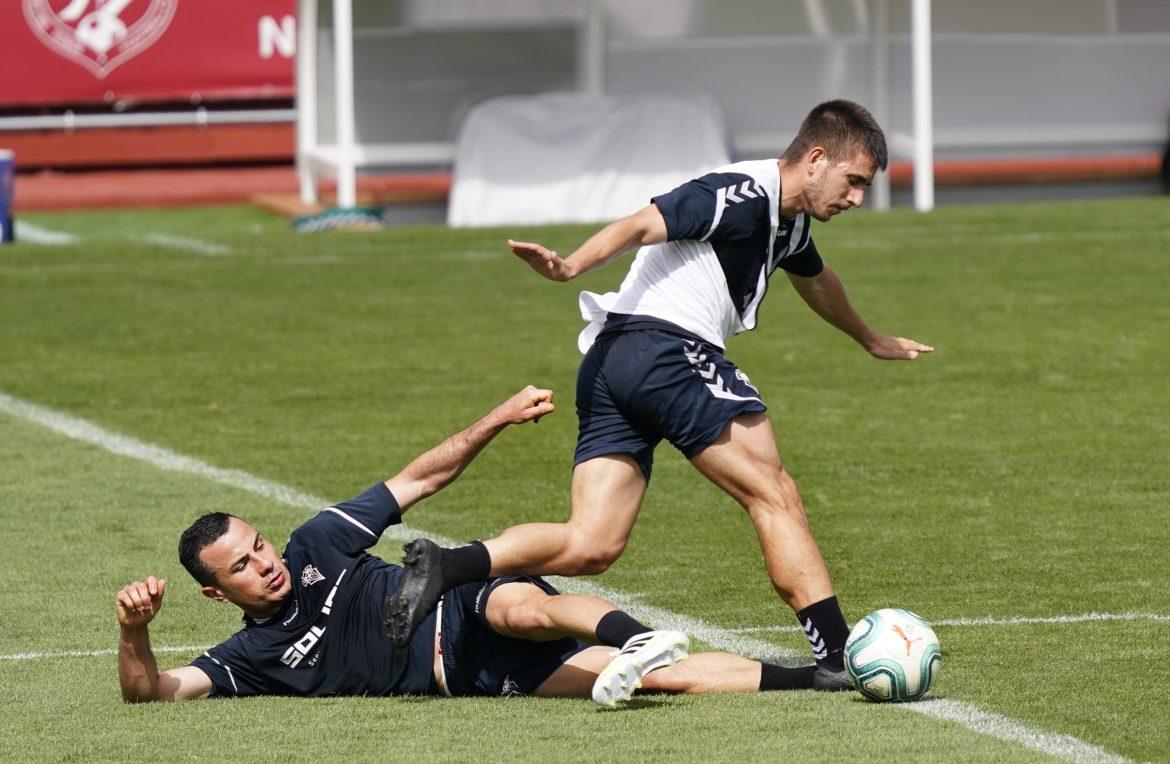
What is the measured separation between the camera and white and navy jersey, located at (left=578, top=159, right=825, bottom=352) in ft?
20.9

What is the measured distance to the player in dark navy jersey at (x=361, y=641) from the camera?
20.7ft

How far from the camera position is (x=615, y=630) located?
6.11 m

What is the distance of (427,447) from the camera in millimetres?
10914

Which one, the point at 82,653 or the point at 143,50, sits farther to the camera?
the point at 143,50

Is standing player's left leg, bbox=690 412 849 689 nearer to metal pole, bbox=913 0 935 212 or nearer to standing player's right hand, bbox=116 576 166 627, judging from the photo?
standing player's right hand, bbox=116 576 166 627

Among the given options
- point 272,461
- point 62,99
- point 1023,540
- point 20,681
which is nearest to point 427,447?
point 272,461

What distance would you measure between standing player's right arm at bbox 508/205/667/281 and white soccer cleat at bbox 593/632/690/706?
1.08m

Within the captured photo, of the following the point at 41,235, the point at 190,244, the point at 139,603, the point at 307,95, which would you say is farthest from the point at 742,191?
the point at 307,95

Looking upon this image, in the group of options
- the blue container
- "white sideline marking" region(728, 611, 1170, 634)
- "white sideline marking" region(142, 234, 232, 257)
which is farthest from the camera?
the blue container

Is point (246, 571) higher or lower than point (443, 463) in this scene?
lower

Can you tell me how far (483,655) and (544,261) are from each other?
1322 mm

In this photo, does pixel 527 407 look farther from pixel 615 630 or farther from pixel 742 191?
pixel 742 191

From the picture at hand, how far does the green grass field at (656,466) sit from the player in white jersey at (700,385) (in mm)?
442

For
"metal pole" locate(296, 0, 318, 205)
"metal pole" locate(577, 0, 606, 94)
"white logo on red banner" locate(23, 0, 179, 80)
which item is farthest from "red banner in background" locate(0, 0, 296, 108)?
"metal pole" locate(577, 0, 606, 94)
